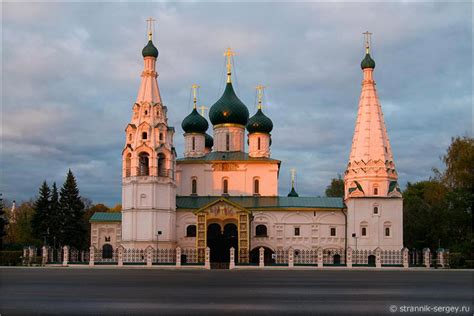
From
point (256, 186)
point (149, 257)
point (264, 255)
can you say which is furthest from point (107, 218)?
point (264, 255)

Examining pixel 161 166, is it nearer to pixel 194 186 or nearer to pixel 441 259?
pixel 194 186

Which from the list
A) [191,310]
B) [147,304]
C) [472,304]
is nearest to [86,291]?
[147,304]

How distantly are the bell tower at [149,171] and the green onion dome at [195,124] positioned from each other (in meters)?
7.32

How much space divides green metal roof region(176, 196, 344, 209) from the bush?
44.0 ft

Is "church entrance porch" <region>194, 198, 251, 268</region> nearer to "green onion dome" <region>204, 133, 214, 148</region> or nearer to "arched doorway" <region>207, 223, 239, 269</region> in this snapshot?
"arched doorway" <region>207, 223, 239, 269</region>

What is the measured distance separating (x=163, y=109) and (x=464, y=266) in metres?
26.1

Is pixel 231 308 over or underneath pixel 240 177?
underneath

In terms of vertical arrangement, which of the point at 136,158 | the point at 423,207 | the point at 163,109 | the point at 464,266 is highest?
the point at 163,109

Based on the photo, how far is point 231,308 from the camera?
1634cm

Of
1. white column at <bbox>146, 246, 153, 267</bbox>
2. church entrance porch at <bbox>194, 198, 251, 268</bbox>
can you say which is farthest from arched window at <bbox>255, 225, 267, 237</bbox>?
white column at <bbox>146, 246, 153, 267</bbox>

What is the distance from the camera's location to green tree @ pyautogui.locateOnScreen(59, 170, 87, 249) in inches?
2328

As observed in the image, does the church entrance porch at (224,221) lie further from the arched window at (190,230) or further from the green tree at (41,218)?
the green tree at (41,218)

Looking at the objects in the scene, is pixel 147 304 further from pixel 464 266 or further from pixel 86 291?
pixel 464 266

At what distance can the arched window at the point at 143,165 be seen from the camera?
173 feet
